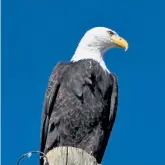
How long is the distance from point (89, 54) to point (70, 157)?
10.9 ft

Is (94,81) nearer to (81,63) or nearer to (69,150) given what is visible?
(81,63)

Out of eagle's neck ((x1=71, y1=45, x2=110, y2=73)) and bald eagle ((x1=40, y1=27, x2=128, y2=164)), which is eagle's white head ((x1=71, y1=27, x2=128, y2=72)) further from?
bald eagle ((x1=40, y1=27, x2=128, y2=164))

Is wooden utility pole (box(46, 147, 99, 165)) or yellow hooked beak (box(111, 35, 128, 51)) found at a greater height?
yellow hooked beak (box(111, 35, 128, 51))

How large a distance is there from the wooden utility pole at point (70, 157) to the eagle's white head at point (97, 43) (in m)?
3.13

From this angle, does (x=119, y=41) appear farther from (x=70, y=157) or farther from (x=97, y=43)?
(x=70, y=157)

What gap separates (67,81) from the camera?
6789 millimetres

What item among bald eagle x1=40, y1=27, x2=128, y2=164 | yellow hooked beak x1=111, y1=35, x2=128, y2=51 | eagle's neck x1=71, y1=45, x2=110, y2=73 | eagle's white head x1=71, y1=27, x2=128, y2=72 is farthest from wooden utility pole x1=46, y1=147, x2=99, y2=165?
yellow hooked beak x1=111, y1=35, x2=128, y2=51

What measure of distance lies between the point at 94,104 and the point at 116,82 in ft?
1.61

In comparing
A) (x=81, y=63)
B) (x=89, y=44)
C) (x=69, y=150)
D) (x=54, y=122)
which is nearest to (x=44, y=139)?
(x=54, y=122)

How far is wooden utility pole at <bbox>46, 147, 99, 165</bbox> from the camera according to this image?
4.06m

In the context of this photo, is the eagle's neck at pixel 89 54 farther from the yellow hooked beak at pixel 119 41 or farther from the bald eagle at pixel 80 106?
the yellow hooked beak at pixel 119 41

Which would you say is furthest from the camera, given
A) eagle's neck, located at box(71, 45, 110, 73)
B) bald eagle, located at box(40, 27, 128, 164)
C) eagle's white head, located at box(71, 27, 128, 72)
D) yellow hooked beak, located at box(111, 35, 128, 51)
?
yellow hooked beak, located at box(111, 35, 128, 51)

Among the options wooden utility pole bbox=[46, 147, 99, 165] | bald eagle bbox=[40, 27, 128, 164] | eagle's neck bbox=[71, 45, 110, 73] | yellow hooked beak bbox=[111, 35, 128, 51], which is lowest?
wooden utility pole bbox=[46, 147, 99, 165]

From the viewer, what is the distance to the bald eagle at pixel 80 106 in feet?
21.1
